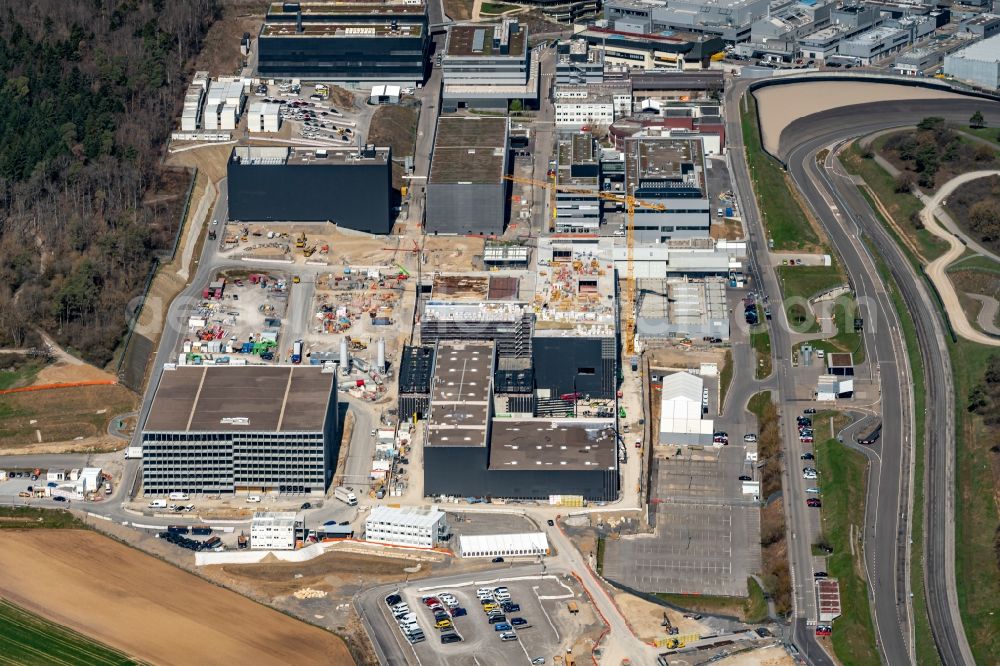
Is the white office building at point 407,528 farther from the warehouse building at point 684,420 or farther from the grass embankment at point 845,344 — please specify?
the grass embankment at point 845,344

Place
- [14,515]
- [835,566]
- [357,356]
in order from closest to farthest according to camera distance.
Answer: [835,566] → [14,515] → [357,356]

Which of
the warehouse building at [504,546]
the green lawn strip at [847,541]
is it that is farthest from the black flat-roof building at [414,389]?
the green lawn strip at [847,541]

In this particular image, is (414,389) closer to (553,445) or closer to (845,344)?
(553,445)

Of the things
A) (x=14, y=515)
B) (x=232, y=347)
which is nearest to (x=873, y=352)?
(x=232, y=347)

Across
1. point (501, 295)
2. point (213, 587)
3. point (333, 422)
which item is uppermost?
point (501, 295)

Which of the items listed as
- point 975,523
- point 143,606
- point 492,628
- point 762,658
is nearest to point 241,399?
point 143,606

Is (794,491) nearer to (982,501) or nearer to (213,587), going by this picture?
(982,501)

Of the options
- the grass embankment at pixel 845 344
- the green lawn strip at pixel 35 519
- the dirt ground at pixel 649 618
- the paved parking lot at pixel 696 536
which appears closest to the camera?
the dirt ground at pixel 649 618

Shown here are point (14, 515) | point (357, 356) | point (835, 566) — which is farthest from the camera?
point (357, 356)
